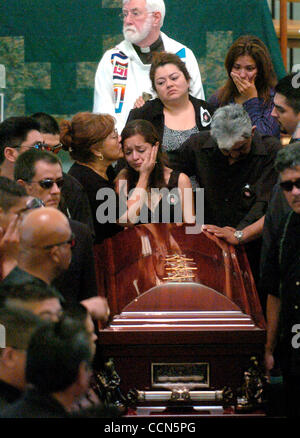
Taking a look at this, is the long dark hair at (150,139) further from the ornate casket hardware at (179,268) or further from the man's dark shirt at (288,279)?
the man's dark shirt at (288,279)

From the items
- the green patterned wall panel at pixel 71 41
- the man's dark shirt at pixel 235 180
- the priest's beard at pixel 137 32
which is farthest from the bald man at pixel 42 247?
the green patterned wall panel at pixel 71 41

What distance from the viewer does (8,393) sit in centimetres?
202

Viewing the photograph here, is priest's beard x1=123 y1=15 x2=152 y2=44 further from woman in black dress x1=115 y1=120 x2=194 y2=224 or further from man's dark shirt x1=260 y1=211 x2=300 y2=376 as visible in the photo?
man's dark shirt x1=260 y1=211 x2=300 y2=376

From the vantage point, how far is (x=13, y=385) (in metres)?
2.03

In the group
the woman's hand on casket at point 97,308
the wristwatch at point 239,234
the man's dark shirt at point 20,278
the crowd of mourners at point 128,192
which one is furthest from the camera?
the wristwatch at point 239,234

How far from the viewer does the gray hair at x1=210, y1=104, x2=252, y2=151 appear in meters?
3.90

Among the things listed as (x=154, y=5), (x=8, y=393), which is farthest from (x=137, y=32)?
(x=8, y=393)

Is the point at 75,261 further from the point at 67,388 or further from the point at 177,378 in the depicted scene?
the point at 67,388

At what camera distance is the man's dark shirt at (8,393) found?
2006 mm

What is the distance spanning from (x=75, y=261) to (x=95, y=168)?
117 centimetres

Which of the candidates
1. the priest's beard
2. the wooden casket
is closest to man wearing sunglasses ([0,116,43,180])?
the wooden casket

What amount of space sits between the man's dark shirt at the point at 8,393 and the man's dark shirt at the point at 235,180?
2127 mm

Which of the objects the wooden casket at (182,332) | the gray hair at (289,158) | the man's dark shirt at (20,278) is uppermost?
the gray hair at (289,158)

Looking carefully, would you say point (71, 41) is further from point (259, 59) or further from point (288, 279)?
point (288, 279)
